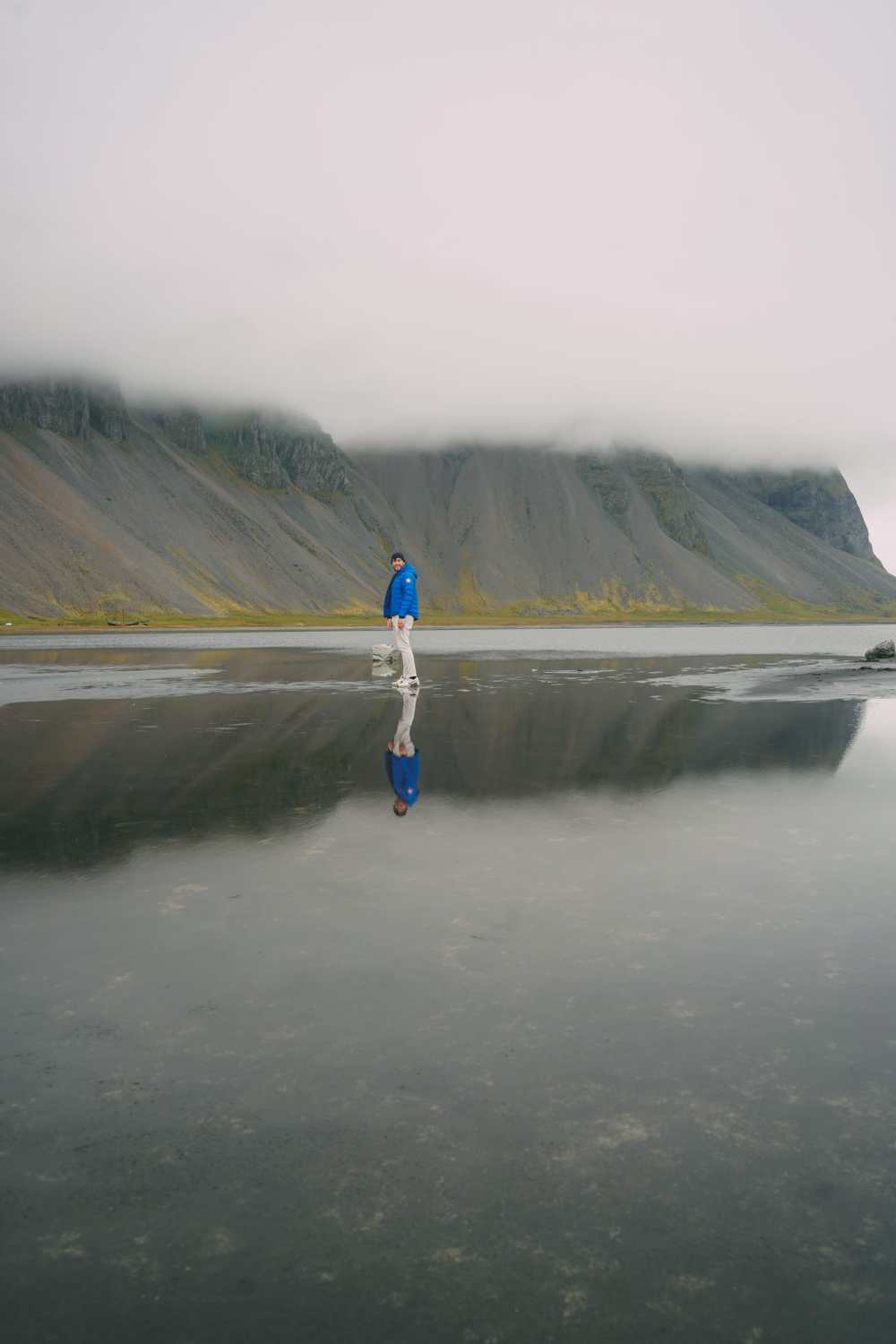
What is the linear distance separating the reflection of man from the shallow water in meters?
0.30

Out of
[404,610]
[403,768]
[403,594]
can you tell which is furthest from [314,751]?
[403,594]

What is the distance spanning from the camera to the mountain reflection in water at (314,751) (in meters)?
10.9

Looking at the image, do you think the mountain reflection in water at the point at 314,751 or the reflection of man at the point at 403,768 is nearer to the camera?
the mountain reflection in water at the point at 314,751

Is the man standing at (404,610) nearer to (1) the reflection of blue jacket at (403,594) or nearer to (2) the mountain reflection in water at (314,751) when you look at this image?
(1) the reflection of blue jacket at (403,594)

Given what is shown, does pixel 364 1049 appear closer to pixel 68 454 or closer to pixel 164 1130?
pixel 164 1130

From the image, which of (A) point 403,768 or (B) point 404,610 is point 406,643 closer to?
(B) point 404,610

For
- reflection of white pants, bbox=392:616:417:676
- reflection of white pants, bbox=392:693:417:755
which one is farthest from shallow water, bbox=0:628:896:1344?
reflection of white pants, bbox=392:616:417:676

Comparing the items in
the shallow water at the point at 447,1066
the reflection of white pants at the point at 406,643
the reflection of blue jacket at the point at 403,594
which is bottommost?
the reflection of white pants at the point at 406,643

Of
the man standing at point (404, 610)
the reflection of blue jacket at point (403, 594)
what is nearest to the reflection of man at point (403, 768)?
the man standing at point (404, 610)

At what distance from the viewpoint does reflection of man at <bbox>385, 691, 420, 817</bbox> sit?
11.9 meters

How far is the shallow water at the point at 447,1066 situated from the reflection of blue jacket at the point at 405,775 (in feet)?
0.95

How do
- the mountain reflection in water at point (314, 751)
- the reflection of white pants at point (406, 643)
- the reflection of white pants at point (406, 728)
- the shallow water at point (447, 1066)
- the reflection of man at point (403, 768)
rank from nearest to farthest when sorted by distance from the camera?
the shallow water at point (447, 1066) → the mountain reflection in water at point (314, 751) → the reflection of man at point (403, 768) → the reflection of white pants at point (406, 728) → the reflection of white pants at point (406, 643)

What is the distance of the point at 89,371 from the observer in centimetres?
18188

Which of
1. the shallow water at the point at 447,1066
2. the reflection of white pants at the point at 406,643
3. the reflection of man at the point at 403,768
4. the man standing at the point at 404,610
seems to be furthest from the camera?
the man standing at the point at 404,610
